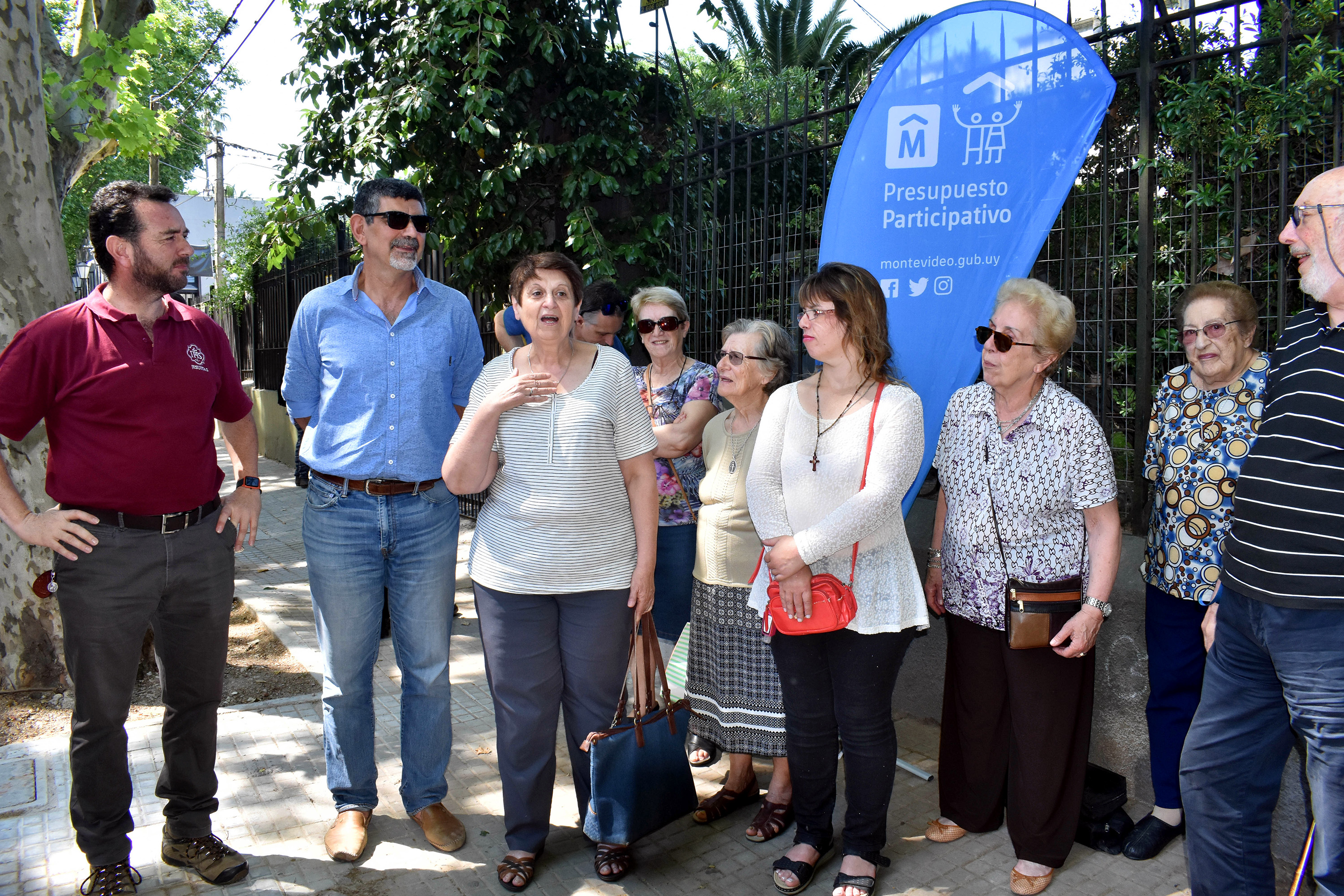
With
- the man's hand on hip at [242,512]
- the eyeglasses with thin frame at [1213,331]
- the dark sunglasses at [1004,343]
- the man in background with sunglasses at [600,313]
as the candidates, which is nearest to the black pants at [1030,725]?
the dark sunglasses at [1004,343]

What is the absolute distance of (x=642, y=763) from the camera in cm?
297

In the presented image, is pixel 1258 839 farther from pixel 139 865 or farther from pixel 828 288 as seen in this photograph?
pixel 139 865

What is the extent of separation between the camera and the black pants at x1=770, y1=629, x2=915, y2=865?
287 centimetres

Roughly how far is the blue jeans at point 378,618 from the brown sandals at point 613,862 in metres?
0.66

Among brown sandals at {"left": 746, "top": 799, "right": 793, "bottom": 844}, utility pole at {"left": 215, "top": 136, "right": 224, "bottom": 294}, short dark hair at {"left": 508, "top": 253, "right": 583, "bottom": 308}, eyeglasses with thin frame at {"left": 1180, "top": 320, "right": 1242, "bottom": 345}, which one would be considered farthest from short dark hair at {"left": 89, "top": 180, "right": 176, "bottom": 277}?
utility pole at {"left": 215, "top": 136, "right": 224, "bottom": 294}

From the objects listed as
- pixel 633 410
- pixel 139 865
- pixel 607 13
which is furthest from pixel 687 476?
pixel 607 13

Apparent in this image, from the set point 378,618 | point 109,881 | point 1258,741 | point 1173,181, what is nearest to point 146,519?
point 378,618

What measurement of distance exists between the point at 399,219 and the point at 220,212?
20.4 meters

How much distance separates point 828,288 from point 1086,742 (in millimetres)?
1668

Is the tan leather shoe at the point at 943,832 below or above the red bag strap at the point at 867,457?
below

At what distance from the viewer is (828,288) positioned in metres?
2.85

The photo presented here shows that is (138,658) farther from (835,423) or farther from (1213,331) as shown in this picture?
(1213,331)

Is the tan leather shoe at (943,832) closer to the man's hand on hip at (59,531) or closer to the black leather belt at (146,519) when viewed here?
the black leather belt at (146,519)

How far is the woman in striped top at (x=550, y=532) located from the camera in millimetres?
2930
